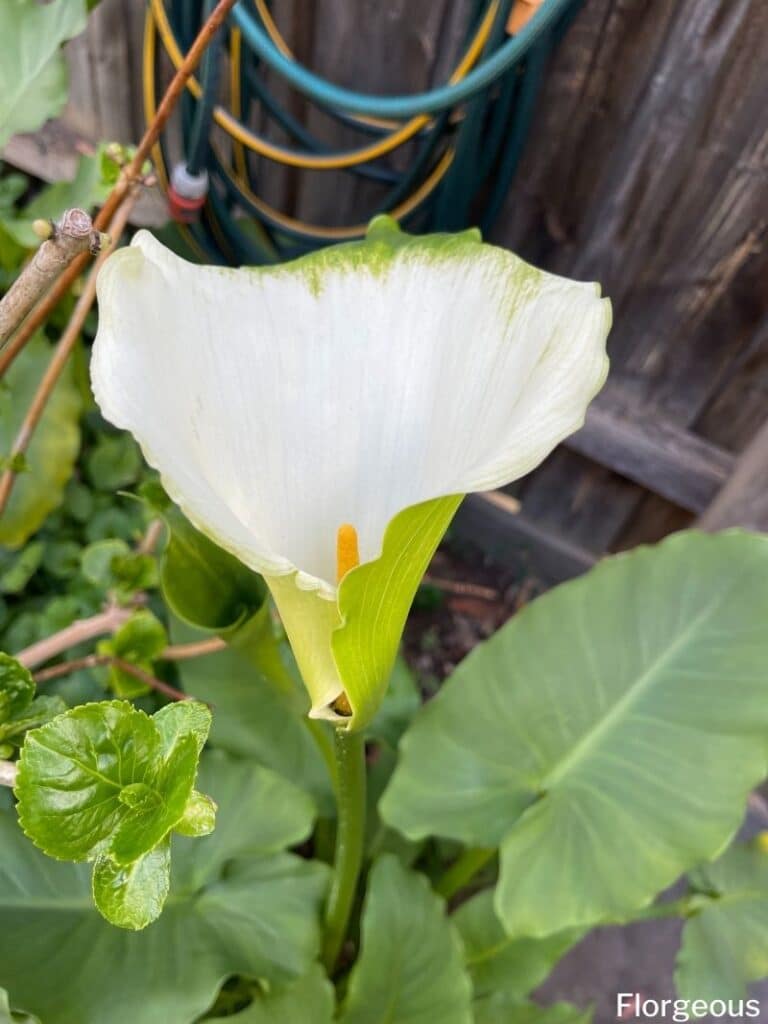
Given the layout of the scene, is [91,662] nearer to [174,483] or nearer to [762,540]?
[174,483]

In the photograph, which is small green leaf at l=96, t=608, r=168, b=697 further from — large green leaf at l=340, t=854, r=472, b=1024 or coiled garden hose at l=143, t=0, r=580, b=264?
coiled garden hose at l=143, t=0, r=580, b=264

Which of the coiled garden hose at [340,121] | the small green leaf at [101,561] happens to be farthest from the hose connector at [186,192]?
the small green leaf at [101,561]

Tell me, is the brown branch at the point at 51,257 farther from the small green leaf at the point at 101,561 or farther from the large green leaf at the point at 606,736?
the large green leaf at the point at 606,736

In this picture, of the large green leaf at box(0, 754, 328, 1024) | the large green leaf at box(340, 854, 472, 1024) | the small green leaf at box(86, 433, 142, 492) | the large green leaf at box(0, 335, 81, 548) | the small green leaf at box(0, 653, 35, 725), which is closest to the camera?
the small green leaf at box(0, 653, 35, 725)

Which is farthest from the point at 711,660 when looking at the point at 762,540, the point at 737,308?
the point at 737,308

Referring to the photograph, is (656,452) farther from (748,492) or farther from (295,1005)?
(295,1005)

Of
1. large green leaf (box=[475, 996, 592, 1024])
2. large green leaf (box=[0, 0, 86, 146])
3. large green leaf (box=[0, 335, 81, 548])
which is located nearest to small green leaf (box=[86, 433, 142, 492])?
large green leaf (box=[0, 335, 81, 548])

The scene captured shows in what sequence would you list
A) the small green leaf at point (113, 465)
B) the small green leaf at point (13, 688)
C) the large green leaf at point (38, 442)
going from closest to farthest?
the small green leaf at point (13, 688), the large green leaf at point (38, 442), the small green leaf at point (113, 465)
